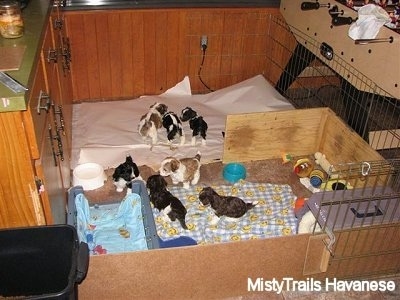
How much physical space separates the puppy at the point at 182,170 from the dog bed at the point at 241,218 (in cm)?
6

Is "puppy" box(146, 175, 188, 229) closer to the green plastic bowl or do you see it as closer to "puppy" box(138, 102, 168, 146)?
the green plastic bowl

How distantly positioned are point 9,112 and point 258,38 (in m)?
2.65

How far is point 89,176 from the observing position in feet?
8.59

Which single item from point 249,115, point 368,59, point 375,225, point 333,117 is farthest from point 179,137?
point 375,225

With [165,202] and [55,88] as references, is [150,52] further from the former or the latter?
[165,202]

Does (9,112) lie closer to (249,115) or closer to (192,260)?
(192,260)

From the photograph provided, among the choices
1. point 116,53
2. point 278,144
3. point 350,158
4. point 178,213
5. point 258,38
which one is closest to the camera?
point 178,213

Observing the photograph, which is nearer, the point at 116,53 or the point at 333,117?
the point at 333,117

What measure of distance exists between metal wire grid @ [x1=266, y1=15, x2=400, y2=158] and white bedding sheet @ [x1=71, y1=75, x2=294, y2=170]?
0.85ft

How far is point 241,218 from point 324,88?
1974mm

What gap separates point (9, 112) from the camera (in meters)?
1.39

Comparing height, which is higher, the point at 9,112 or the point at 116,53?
the point at 9,112

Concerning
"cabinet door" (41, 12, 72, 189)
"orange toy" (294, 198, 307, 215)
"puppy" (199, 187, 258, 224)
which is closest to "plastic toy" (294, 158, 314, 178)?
"orange toy" (294, 198, 307, 215)

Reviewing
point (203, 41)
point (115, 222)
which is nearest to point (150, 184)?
point (115, 222)
